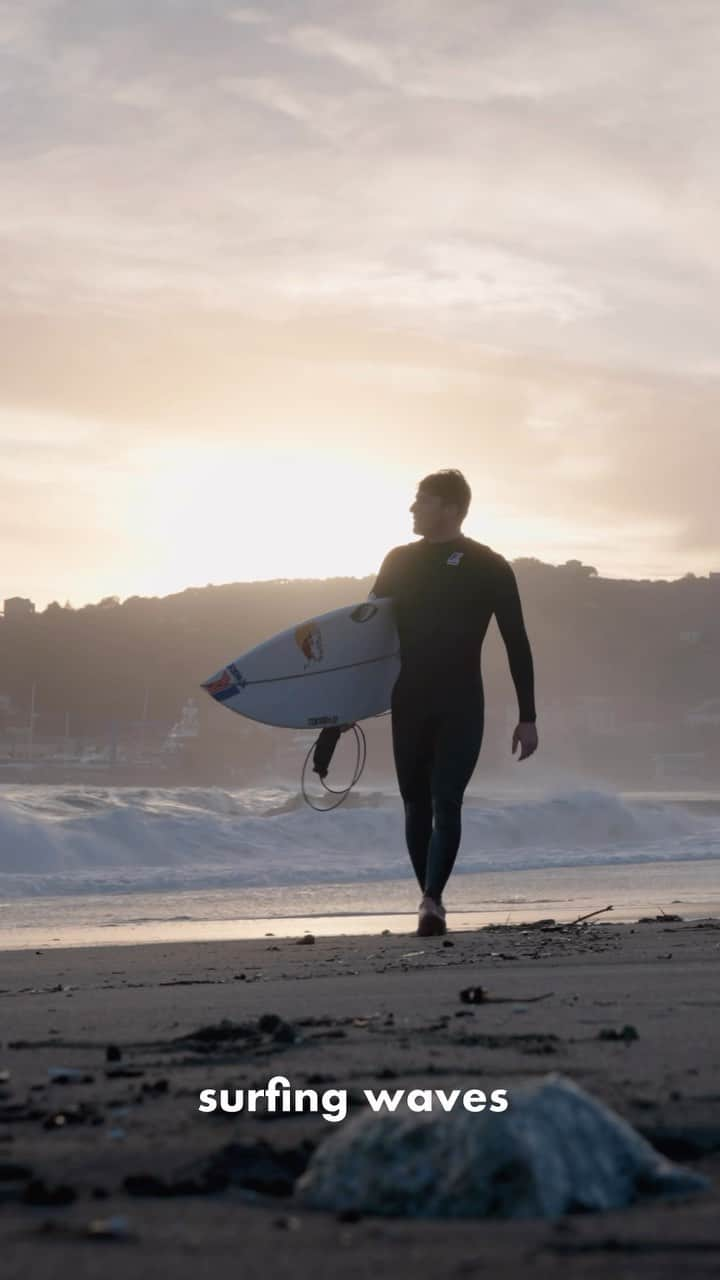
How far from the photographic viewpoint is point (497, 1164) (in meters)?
1.35

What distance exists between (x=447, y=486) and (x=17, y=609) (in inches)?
3905

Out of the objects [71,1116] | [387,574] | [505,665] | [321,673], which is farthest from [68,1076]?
[505,665]

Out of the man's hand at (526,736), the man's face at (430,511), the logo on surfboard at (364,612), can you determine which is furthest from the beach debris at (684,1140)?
the logo on surfboard at (364,612)

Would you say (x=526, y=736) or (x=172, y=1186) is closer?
(x=172, y=1186)

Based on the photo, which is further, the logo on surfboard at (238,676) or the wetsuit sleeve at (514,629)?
the logo on surfboard at (238,676)

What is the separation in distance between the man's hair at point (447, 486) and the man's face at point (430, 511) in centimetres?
2

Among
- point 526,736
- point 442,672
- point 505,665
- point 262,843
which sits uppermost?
point 505,665

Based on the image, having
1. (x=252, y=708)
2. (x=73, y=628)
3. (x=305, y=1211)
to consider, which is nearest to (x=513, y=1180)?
(x=305, y=1211)

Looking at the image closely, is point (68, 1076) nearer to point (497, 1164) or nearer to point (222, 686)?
point (497, 1164)

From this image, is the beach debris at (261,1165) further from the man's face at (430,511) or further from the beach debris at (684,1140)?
the man's face at (430,511)

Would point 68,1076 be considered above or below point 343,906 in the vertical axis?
above

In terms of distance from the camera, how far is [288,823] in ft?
54.0

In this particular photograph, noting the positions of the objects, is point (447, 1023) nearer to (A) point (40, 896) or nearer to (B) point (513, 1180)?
(B) point (513, 1180)

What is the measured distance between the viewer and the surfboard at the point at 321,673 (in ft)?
18.7
